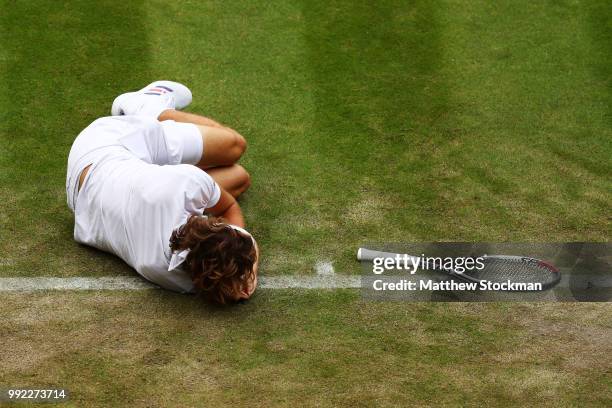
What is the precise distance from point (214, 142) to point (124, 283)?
1.22 metres

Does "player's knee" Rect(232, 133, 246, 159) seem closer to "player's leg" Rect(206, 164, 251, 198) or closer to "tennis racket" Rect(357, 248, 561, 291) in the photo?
"player's leg" Rect(206, 164, 251, 198)

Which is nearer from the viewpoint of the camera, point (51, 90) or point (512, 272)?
point (512, 272)

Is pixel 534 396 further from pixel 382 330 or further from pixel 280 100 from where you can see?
pixel 280 100

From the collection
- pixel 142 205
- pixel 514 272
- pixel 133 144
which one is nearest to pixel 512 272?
pixel 514 272

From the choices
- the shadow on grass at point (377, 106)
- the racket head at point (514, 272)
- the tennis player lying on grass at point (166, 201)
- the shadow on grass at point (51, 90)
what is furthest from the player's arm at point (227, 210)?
the racket head at point (514, 272)

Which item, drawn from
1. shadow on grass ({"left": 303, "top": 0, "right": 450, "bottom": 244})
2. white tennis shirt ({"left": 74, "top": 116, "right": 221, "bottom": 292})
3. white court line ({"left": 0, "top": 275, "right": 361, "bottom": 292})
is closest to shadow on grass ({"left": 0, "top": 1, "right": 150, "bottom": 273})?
white court line ({"left": 0, "top": 275, "right": 361, "bottom": 292})

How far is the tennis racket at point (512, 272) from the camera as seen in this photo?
22.6ft

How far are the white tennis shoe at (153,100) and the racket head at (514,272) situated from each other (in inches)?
97.9

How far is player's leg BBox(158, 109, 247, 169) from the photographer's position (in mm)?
7293

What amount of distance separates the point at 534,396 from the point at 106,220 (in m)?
2.89

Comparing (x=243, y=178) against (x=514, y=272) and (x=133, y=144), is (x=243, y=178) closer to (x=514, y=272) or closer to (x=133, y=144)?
(x=133, y=144)

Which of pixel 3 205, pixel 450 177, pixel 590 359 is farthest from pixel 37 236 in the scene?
pixel 590 359

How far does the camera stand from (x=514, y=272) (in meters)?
6.92

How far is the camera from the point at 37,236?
7223mm
